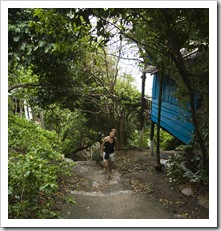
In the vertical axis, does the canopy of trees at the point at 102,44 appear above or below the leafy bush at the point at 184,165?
above

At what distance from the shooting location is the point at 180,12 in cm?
315

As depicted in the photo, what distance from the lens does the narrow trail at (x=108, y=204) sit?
135 inches

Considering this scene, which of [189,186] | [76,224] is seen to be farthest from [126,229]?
[189,186]

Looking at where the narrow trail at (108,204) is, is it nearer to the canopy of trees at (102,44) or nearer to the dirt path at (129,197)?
the dirt path at (129,197)

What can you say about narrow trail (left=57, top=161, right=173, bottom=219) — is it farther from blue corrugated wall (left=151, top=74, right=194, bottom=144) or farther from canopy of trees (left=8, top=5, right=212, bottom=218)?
blue corrugated wall (left=151, top=74, right=194, bottom=144)

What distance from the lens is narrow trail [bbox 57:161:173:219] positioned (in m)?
3.44

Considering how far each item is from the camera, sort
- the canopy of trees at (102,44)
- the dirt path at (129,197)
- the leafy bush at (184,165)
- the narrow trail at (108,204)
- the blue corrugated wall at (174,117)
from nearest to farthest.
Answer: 1. the canopy of trees at (102,44)
2. the narrow trail at (108,204)
3. the dirt path at (129,197)
4. the leafy bush at (184,165)
5. the blue corrugated wall at (174,117)

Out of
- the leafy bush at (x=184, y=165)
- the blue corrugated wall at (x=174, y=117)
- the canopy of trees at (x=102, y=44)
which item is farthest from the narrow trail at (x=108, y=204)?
the blue corrugated wall at (x=174, y=117)

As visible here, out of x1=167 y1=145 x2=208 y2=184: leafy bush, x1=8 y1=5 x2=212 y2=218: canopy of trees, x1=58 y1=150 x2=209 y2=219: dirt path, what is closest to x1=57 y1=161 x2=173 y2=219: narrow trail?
x1=58 y1=150 x2=209 y2=219: dirt path

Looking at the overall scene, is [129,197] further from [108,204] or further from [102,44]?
[102,44]

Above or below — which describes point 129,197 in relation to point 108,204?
below

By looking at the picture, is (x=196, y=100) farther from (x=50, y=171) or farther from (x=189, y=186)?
(x=50, y=171)

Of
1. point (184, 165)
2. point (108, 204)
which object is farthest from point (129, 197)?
point (184, 165)

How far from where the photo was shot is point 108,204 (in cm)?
394
